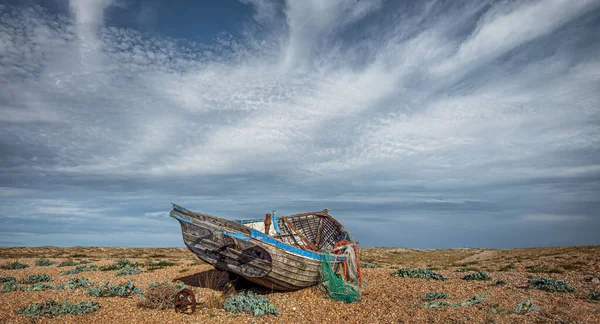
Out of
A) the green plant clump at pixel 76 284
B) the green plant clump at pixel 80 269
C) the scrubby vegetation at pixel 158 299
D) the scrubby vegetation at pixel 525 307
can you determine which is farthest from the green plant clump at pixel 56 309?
the scrubby vegetation at pixel 525 307

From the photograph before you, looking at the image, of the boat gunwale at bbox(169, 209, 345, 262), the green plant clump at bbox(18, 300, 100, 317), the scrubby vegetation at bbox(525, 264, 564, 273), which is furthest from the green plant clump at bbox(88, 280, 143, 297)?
the scrubby vegetation at bbox(525, 264, 564, 273)

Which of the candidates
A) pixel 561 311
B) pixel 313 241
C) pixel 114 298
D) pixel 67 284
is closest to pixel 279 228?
pixel 313 241

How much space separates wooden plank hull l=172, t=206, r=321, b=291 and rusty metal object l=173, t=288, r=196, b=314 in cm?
187

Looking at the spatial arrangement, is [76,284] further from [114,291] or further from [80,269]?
[80,269]

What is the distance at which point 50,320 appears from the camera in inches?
406

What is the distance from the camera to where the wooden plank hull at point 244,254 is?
488 inches

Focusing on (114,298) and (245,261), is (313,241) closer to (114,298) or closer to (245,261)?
(245,261)

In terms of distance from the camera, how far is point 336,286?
13.2 metres

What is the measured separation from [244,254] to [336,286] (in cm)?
390

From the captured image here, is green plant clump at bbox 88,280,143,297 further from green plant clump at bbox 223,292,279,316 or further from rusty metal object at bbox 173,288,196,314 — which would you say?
green plant clump at bbox 223,292,279,316

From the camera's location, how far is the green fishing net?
42.3ft

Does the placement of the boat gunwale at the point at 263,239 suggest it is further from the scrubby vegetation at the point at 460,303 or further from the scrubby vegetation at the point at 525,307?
the scrubby vegetation at the point at 525,307

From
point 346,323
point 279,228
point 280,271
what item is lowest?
point 346,323

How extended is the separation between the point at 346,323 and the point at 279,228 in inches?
400
